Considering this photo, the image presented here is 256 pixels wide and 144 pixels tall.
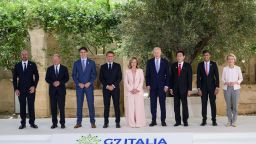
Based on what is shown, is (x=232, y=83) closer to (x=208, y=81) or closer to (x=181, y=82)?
(x=208, y=81)

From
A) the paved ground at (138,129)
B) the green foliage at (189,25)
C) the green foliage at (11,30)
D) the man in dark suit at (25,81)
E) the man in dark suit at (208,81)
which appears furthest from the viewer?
the green foliage at (11,30)

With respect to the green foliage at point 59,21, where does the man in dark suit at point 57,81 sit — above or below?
below

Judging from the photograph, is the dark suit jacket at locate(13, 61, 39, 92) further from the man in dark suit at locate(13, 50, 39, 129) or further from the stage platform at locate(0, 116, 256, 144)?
the stage platform at locate(0, 116, 256, 144)

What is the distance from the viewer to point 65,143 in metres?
8.94

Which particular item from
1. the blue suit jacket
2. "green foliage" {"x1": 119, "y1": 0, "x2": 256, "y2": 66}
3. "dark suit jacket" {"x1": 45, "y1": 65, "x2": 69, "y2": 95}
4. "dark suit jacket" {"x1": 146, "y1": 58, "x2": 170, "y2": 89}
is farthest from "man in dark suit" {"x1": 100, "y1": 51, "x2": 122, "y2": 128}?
"green foliage" {"x1": 119, "y1": 0, "x2": 256, "y2": 66}

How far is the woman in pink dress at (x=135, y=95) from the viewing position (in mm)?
10438

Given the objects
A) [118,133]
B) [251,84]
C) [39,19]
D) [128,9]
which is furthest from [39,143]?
[251,84]

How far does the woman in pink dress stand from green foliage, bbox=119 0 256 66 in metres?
1.24

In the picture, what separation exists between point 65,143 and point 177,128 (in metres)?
2.65

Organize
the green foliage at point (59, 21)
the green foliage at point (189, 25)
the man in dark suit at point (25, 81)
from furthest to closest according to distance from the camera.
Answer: the green foliage at point (59, 21), the green foliage at point (189, 25), the man in dark suit at point (25, 81)

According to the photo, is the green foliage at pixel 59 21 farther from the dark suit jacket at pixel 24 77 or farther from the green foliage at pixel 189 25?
the dark suit jacket at pixel 24 77

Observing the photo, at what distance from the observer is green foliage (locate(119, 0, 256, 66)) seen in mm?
11070

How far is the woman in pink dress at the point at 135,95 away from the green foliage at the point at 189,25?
1.24 meters

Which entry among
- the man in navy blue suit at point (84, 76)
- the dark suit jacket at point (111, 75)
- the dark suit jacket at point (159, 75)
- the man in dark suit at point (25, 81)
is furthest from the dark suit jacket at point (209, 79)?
the man in dark suit at point (25, 81)
